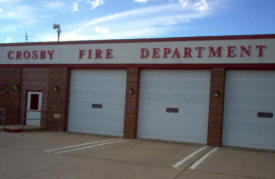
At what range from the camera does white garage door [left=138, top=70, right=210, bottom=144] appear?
14.3 metres

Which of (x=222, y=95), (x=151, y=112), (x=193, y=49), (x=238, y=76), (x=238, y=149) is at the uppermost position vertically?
(x=193, y=49)

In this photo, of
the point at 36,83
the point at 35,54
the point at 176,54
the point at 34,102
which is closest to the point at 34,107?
the point at 34,102

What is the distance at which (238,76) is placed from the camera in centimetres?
1368

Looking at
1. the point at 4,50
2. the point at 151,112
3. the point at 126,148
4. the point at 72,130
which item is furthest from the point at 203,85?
the point at 4,50

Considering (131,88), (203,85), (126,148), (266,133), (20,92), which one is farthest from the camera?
(20,92)

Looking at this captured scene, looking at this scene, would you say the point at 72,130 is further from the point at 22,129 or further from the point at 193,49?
the point at 193,49

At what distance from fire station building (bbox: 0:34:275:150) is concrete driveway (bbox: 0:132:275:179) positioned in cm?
167

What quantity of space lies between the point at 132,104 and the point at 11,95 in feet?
25.0

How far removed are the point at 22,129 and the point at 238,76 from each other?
10.5 metres

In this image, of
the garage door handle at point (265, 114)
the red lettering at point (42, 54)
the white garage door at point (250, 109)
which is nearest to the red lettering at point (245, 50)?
the white garage door at point (250, 109)

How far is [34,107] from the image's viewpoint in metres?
17.9

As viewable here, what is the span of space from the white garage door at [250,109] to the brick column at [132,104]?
13.6ft

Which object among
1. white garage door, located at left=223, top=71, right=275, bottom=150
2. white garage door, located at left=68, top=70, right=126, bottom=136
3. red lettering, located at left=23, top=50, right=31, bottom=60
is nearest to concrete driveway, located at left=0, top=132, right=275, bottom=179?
white garage door, located at left=223, top=71, right=275, bottom=150

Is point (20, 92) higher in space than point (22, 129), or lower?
higher
